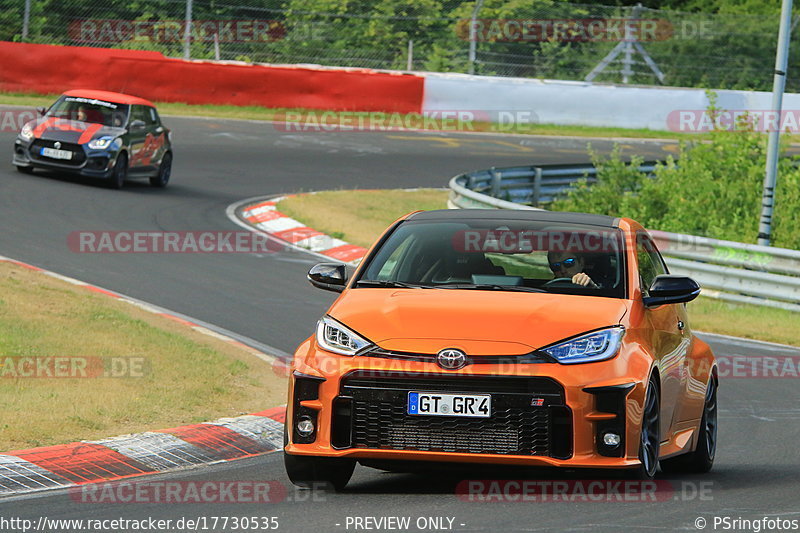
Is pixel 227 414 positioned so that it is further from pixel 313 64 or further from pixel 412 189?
pixel 313 64

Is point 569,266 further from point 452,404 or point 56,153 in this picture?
point 56,153

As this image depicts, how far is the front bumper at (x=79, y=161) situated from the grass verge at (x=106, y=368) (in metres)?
9.06

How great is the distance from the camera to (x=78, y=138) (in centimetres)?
2277

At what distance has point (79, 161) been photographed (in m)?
22.7

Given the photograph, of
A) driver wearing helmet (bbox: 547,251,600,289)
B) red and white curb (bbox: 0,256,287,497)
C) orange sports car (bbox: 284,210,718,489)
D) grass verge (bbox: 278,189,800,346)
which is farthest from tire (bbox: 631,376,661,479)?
grass verge (bbox: 278,189,800,346)

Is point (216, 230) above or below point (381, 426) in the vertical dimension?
below

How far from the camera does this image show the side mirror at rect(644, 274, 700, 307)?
750 cm

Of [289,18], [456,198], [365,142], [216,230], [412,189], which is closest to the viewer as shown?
[216,230]

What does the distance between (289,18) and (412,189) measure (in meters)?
10.2

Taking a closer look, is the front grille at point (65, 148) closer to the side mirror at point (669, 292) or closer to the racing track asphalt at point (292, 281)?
the racing track asphalt at point (292, 281)

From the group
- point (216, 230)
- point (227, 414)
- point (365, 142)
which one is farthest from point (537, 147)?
point (227, 414)

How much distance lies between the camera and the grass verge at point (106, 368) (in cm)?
880

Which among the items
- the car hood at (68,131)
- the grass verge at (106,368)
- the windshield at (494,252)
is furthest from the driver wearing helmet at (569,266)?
the car hood at (68,131)

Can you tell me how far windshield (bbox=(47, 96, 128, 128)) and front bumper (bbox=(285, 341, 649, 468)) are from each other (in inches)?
686
